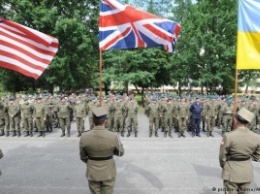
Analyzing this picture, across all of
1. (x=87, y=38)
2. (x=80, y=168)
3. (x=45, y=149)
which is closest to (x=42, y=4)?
(x=87, y=38)

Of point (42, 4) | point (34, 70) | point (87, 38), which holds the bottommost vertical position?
point (34, 70)

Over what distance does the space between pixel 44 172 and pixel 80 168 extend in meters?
0.92

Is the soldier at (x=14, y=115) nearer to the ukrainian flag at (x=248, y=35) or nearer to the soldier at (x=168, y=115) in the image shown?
the soldier at (x=168, y=115)

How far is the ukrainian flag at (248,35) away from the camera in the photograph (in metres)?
7.77

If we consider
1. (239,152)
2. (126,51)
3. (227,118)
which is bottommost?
(227,118)

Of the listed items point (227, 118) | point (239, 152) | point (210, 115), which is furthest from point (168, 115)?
point (239, 152)

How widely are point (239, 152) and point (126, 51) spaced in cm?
2615

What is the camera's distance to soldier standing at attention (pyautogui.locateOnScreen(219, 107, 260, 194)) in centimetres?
516

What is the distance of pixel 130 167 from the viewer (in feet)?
31.5

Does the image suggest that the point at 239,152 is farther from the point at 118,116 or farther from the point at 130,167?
the point at 118,116

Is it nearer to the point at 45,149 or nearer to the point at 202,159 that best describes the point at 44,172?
the point at 45,149

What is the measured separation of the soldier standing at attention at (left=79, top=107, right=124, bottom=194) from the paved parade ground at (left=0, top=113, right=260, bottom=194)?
2322 mm

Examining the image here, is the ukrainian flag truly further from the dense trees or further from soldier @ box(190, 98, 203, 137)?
the dense trees

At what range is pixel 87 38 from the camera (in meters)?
29.6
